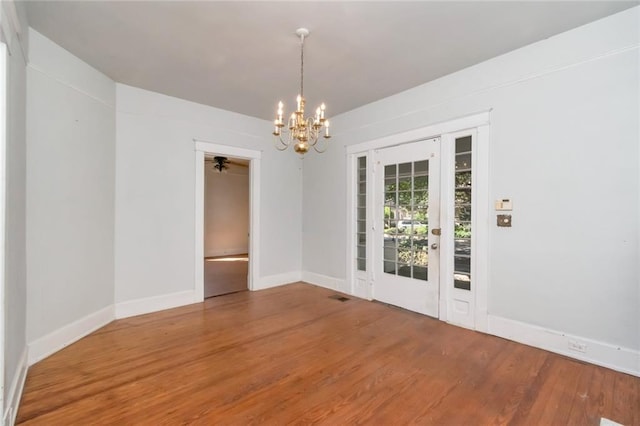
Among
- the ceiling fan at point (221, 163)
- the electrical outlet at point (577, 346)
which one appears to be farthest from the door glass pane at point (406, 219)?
the ceiling fan at point (221, 163)

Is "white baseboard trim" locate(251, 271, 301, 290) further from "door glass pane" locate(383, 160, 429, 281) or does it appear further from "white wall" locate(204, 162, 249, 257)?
"white wall" locate(204, 162, 249, 257)

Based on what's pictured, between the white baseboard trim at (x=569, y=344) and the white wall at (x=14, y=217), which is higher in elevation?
the white wall at (x=14, y=217)

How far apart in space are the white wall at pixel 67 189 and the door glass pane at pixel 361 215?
3.37 m

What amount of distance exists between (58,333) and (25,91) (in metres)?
2.25

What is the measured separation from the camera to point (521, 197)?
3.00 metres

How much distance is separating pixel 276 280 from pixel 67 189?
325 cm

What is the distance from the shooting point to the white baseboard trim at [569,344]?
95.7 inches

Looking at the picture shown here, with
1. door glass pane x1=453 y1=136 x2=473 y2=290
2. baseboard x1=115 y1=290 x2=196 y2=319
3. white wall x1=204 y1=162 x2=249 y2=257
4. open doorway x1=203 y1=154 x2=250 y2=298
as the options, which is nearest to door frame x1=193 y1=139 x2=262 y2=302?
baseboard x1=115 y1=290 x2=196 y2=319

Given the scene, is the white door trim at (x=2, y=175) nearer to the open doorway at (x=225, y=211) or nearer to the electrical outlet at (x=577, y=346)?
the electrical outlet at (x=577, y=346)

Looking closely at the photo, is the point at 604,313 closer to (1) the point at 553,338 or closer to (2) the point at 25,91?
(1) the point at 553,338

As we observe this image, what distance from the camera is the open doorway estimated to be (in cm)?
866

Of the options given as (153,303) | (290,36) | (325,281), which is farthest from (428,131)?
(153,303)

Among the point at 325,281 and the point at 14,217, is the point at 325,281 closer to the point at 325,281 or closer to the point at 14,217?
the point at 325,281

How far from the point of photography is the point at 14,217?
2.16m
